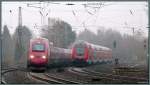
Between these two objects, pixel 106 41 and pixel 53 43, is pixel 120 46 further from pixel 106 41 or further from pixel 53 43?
pixel 53 43

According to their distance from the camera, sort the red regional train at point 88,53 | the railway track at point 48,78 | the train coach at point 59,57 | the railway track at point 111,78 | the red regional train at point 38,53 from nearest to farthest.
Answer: the railway track at point 111,78 < the railway track at point 48,78 < the red regional train at point 38,53 < the red regional train at point 88,53 < the train coach at point 59,57

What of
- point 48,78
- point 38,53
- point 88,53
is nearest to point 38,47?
point 38,53

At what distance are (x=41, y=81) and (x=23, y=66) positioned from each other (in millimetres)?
1012

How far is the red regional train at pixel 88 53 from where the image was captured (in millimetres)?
18108

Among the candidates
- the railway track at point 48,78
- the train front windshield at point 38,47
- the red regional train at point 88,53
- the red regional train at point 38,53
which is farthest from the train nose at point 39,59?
the red regional train at point 88,53

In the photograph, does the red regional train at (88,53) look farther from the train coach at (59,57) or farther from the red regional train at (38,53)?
the red regional train at (38,53)

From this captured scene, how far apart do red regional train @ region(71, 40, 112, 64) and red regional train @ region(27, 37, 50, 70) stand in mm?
1346

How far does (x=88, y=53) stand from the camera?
21.1 meters

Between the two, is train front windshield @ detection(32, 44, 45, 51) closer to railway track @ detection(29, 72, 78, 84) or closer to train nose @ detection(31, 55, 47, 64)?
train nose @ detection(31, 55, 47, 64)

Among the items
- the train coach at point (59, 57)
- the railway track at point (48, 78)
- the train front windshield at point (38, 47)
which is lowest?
the railway track at point (48, 78)

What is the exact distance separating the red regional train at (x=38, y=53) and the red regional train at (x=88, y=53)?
1.35 metres

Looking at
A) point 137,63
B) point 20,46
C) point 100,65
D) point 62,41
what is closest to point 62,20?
point 62,41

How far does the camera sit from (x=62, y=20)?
16.0 metres

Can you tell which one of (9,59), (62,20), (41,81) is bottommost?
(41,81)
